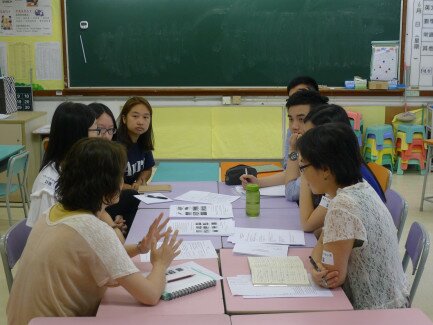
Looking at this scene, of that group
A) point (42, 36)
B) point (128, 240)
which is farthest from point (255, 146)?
point (128, 240)

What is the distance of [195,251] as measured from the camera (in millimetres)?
2396

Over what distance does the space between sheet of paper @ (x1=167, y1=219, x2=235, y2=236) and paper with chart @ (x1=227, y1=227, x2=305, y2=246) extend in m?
0.06

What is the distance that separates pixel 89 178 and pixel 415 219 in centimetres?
397

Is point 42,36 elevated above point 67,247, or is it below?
above

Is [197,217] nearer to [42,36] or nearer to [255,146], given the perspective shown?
[255,146]

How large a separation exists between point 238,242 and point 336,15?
4734mm

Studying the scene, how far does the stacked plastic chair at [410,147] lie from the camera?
6.67 metres

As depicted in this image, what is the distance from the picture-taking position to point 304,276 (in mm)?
2109

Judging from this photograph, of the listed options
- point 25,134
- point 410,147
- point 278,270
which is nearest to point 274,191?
point 278,270

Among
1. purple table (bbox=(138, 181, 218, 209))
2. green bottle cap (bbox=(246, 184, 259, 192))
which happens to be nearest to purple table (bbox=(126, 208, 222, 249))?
purple table (bbox=(138, 181, 218, 209))

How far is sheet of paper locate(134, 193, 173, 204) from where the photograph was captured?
324cm

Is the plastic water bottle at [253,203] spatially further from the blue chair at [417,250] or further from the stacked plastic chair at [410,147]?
the stacked plastic chair at [410,147]

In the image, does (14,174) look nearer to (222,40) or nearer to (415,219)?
(222,40)

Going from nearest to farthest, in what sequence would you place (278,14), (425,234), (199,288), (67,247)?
(67,247) < (199,288) < (425,234) < (278,14)
